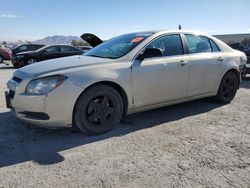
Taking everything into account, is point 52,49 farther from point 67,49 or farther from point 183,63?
point 183,63

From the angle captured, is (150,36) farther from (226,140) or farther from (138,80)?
(226,140)

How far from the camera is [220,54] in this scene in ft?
17.8

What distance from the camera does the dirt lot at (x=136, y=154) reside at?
2721 millimetres

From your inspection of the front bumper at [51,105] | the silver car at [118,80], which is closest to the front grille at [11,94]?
A: the silver car at [118,80]

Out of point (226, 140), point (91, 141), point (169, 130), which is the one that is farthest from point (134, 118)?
point (226, 140)

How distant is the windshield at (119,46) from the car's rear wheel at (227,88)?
83.6 inches

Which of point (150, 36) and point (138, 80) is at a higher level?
point (150, 36)

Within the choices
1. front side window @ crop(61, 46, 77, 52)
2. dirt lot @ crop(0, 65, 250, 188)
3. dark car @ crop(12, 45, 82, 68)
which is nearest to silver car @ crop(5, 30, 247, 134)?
dirt lot @ crop(0, 65, 250, 188)

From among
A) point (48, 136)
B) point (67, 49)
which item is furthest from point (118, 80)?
point (67, 49)

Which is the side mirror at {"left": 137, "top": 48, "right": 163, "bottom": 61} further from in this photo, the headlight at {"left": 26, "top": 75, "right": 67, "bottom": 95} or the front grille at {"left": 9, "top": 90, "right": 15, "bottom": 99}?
the front grille at {"left": 9, "top": 90, "right": 15, "bottom": 99}

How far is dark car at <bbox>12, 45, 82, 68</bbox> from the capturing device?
15016mm

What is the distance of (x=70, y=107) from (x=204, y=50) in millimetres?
2997

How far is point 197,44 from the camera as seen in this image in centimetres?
513

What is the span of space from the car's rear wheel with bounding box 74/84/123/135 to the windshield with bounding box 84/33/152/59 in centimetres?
67
